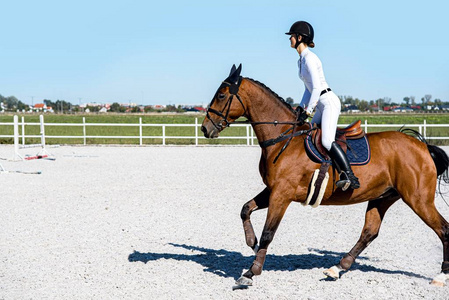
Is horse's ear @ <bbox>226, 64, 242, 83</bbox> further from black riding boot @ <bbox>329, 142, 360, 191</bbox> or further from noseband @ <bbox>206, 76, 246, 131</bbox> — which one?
black riding boot @ <bbox>329, 142, 360, 191</bbox>

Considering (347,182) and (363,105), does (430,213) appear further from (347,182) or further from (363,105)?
(363,105)

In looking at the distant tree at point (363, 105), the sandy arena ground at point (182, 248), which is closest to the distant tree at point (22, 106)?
the distant tree at point (363, 105)

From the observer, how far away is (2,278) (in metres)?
5.37

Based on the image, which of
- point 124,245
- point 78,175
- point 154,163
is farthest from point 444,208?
point 154,163

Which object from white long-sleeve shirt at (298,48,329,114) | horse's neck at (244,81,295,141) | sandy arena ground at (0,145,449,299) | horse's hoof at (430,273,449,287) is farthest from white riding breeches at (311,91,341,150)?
horse's hoof at (430,273,449,287)

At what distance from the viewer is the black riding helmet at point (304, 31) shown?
5.33 m

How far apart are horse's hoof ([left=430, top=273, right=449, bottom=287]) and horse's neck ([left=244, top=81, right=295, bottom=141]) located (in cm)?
212

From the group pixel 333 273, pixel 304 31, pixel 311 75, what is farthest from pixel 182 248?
pixel 304 31

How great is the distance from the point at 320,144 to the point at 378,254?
1.86m

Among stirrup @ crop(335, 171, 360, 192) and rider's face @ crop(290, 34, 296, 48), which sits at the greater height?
rider's face @ crop(290, 34, 296, 48)

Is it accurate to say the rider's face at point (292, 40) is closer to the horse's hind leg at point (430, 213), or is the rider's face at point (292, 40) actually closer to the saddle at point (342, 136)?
the saddle at point (342, 136)

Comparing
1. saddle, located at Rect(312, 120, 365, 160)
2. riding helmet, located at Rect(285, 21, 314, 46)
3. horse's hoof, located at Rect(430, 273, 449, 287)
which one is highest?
riding helmet, located at Rect(285, 21, 314, 46)

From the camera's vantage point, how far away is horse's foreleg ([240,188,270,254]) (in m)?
5.46

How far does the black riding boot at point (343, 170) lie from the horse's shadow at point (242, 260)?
1.11 meters
